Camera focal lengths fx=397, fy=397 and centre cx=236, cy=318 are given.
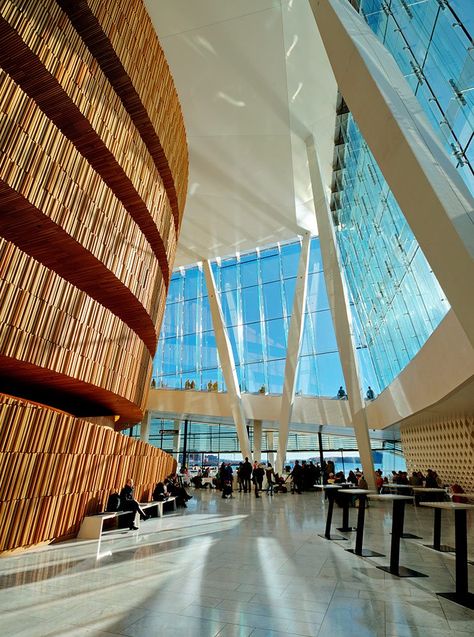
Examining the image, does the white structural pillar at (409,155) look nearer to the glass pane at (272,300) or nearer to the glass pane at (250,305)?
the glass pane at (272,300)

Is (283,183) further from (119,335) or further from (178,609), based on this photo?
(178,609)

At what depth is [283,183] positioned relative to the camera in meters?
19.4

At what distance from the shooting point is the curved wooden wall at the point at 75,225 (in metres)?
6.78

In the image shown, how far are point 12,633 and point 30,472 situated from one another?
3.84 meters

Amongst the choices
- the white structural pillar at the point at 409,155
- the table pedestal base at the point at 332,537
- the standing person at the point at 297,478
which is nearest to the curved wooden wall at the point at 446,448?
the standing person at the point at 297,478

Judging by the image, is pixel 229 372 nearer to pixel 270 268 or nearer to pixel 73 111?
pixel 270 268

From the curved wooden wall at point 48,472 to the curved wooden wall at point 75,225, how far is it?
33 millimetres

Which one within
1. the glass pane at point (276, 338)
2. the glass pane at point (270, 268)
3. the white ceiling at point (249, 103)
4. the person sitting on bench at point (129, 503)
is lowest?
the person sitting on bench at point (129, 503)

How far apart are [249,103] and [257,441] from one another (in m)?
18.1

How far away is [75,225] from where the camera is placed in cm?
800

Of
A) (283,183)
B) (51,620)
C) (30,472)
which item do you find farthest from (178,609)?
(283,183)

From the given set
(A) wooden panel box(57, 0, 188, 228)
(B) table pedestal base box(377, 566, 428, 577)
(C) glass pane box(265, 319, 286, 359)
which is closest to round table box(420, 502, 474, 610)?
(B) table pedestal base box(377, 566, 428, 577)

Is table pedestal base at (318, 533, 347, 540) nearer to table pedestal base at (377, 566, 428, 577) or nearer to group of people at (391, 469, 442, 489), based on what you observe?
table pedestal base at (377, 566, 428, 577)

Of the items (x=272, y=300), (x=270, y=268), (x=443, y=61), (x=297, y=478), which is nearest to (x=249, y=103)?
(x=443, y=61)
